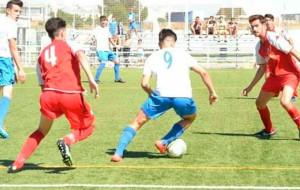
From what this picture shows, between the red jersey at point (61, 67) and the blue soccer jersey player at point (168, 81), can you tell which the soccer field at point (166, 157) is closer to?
the blue soccer jersey player at point (168, 81)

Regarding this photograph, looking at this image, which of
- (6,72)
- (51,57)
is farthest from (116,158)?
(6,72)

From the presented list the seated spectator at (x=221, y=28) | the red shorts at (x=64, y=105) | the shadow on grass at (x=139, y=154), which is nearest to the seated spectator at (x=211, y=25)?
the seated spectator at (x=221, y=28)

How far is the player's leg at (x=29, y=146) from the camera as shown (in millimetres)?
8898

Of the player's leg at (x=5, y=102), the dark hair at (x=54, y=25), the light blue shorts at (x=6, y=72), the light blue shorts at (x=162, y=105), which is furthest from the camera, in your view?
the light blue shorts at (x=6, y=72)

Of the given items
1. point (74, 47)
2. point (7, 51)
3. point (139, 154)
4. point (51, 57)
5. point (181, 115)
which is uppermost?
point (74, 47)

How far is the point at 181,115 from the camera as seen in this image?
32.9ft

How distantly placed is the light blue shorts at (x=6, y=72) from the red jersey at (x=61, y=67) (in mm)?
3729

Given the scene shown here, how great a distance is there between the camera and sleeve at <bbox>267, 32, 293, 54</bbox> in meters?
11.3

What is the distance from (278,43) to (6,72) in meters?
4.47

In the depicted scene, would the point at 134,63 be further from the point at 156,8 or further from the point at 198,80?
the point at 198,80

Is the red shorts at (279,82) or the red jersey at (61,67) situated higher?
the red jersey at (61,67)

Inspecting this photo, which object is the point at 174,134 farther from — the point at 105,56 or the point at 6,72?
the point at 105,56

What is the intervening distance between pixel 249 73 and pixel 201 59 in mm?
7131

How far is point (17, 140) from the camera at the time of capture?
38.9 feet
